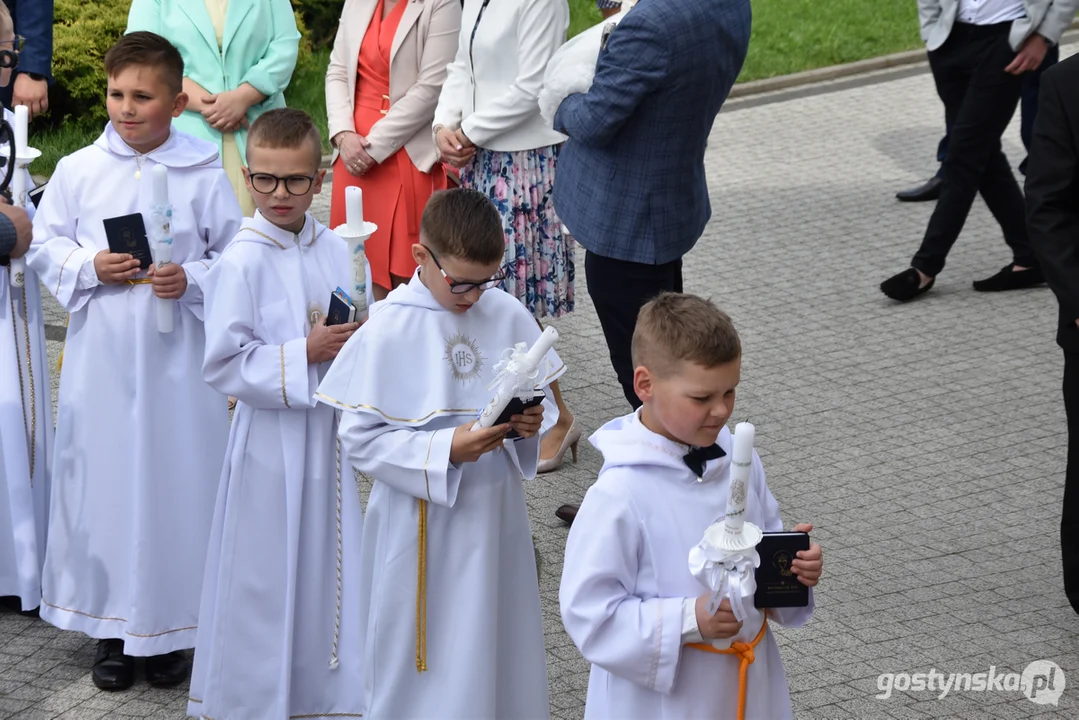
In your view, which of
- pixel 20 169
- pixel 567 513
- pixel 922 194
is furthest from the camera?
pixel 922 194

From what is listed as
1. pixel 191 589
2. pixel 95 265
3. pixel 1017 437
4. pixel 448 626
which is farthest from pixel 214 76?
pixel 1017 437

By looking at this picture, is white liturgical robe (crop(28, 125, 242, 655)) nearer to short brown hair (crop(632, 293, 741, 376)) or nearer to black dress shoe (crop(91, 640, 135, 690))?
black dress shoe (crop(91, 640, 135, 690))

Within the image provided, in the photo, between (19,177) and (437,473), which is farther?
(19,177)

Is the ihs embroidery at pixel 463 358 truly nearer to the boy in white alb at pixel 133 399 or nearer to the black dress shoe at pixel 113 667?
the boy in white alb at pixel 133 399

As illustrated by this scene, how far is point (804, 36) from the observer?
1408cm

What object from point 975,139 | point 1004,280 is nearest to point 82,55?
point 975,139

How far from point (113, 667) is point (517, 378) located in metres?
2.06

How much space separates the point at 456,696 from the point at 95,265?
5.92ft

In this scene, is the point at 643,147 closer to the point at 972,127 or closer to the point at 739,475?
the point at 739,475

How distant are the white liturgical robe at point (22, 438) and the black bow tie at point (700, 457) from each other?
2840mm

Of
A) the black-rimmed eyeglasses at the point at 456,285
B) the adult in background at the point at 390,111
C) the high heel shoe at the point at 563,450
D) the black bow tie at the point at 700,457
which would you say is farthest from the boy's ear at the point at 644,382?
the adult in background at the point at 390,111

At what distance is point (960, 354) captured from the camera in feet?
24.7

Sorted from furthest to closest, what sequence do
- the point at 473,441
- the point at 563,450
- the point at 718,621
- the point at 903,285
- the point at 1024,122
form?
the point at 1024,122 < the point at 903,285 < the point at 563,450 < the point at 473,441 < the point at 718,621

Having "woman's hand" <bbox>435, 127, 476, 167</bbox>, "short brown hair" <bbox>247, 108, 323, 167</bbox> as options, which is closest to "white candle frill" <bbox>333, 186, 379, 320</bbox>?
"short brown hair" <bbox>247, 108, 323, 167</bbox>
